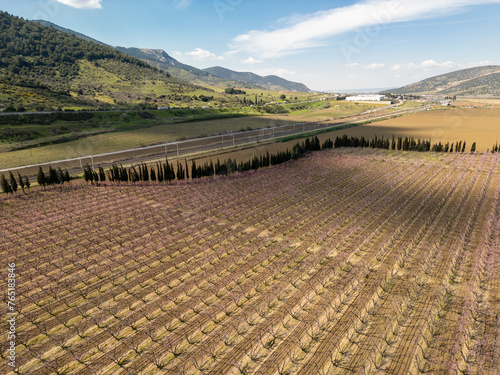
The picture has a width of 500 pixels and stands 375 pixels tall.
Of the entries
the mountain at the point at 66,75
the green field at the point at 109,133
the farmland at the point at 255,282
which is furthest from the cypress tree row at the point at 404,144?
the mountain at the point at 66,75

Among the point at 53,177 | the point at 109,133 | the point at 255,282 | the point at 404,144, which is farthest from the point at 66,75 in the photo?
the point at 255,282

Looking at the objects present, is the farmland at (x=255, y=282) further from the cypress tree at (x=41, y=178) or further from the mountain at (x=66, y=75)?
the mountain at (x=66, y=75)

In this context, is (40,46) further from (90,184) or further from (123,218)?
(123,218)

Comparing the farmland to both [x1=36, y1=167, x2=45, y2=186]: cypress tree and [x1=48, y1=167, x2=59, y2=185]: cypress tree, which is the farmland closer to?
[x1=36, y1=167, x2=45, y2=186]: cypress tree

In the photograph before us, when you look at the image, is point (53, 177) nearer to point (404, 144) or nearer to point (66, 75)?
point (404, 144)

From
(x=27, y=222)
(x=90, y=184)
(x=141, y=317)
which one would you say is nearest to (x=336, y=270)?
(x=141, y=317)

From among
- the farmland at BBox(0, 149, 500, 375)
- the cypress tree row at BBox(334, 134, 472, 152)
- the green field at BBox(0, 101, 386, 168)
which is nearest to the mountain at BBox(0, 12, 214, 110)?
the green field at BBox(0, 101, 386, 168)

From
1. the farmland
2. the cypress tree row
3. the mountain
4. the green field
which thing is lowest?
the farmland
